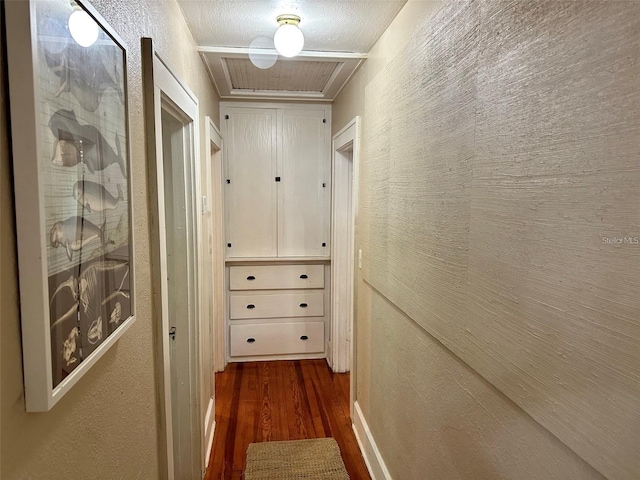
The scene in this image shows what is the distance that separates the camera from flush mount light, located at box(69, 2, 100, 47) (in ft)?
2.24

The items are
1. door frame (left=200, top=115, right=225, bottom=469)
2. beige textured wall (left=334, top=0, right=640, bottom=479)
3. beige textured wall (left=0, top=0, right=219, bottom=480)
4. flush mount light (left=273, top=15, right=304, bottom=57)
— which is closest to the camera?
beige textured wall (left=0, top=0, right=219, bottom=480)

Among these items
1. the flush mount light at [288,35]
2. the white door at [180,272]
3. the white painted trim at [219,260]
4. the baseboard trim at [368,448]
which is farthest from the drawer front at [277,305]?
the flush mount light at [288,35]

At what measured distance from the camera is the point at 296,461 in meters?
2.33

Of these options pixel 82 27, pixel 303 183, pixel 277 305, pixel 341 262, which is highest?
pixel 82 27

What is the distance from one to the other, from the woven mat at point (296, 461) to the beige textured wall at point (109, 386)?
112cm

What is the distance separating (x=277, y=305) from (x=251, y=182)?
3.50ft

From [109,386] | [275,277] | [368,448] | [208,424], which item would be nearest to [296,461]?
[368,448]

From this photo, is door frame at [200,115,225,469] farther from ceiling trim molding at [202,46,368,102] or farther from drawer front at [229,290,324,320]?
ceiling trim molding at [202,46,368,102]

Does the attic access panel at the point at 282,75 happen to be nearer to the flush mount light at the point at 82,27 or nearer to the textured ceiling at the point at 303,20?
the textured ceiling at the point at 303,20

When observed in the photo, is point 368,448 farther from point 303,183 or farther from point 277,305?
point 303,183

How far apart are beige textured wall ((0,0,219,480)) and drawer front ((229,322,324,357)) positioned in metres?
2.27

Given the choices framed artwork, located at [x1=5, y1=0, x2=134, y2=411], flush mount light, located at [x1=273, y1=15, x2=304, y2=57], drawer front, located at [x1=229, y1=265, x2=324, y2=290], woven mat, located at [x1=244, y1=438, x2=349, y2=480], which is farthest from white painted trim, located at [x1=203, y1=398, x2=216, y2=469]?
flush mount light, located at [x1=273, y1=15, x2=304, y2=57]

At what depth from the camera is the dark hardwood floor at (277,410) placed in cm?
238

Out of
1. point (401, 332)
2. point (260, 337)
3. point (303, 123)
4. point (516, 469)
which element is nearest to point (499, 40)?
point (516, 469)
